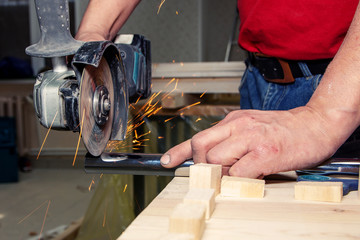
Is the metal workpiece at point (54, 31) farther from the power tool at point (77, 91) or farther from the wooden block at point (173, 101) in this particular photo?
the wooden block at point (173, 101)

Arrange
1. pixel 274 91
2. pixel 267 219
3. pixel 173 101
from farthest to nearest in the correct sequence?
pixel 173 101 < pixel 274 91 < pixel 267 219

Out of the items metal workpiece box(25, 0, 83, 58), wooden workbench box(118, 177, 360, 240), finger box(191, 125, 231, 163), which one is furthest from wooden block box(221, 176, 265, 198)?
metal workpiece box(25, 0, 83, 58)

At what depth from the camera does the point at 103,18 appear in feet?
4.31

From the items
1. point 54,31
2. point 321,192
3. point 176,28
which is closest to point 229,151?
point 321,192

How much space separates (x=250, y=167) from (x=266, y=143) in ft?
0.20

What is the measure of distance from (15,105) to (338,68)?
577 cm

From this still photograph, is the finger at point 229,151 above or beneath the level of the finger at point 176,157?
above

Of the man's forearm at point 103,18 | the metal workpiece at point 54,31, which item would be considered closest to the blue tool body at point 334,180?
the metal workpiece at point 54,31

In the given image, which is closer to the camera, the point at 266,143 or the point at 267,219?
the point at 267,219

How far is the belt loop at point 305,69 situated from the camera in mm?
1257

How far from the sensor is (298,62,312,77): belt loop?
4.12 feet

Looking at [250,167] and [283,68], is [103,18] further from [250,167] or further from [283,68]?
[250,167]

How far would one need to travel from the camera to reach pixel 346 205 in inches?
26.6

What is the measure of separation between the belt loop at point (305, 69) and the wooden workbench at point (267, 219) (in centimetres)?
60
